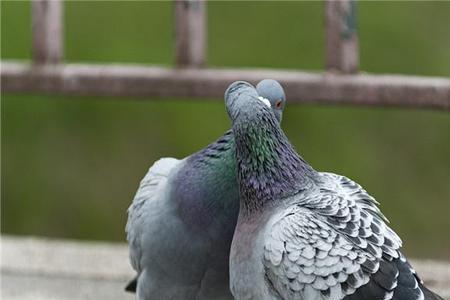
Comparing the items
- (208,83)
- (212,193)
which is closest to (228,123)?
(208,83)

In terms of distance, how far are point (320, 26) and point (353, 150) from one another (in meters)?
0.67

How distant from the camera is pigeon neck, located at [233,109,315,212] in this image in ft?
10.1

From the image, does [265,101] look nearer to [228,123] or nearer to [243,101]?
[243,101]

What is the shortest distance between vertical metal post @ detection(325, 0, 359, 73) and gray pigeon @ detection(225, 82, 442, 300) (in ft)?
4.08

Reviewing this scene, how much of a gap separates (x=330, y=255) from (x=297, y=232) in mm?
107

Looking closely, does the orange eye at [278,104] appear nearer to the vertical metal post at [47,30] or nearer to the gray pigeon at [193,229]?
the gray pigeon at [193,229]

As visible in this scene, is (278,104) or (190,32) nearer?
(278,104)

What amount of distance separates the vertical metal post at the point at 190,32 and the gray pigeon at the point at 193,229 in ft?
3.51

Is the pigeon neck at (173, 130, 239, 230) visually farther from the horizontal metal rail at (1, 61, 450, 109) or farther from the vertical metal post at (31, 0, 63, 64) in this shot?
the vertical metal post at (31, 0, 63, 64)

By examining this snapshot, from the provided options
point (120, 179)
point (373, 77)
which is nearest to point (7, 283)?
point (120, 179)

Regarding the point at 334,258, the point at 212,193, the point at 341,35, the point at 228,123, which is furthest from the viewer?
the point at 228,123

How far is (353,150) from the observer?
5.54 m

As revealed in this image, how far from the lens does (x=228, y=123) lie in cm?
551

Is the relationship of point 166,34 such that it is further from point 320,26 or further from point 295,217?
point 295,217
